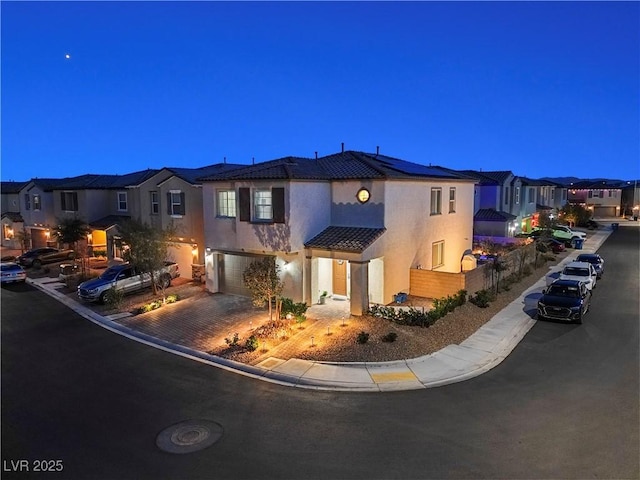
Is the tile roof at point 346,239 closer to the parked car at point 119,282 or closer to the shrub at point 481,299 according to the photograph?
the shrub at point 481,299

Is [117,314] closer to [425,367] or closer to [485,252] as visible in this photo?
[425,367]

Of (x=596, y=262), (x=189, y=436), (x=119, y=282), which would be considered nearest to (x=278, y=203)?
(x=119, y=282)

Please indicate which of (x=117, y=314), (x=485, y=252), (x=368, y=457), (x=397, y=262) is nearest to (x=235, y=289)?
(x=117, y=314)

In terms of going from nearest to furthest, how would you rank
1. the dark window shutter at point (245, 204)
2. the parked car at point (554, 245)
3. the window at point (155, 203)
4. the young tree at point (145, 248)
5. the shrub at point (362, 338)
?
the shrub at point (362, 338)
the dark window shutter at point (245, 204)
the young tree at point (145, 248)
the window at point (155, 203)
the parked car at point (554, 245)

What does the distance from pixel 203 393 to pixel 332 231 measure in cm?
1005

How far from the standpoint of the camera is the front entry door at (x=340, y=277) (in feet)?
66.8

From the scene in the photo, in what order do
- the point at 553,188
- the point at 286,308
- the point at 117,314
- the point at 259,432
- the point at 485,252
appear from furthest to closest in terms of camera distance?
the point at 553,188 < the point at 485,252 < the point at 117,314 < the point at 286,308 < the point at 259,432

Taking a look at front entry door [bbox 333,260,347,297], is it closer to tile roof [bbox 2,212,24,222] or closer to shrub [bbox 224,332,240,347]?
shrub [bbox 224,332,240,347]

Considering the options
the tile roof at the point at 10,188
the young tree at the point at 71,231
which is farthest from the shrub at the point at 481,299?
the tile roof at the point at 10,188

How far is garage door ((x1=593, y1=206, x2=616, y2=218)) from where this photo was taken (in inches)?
2950

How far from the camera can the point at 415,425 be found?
9.66 meters

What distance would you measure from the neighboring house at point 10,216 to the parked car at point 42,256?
397 inches

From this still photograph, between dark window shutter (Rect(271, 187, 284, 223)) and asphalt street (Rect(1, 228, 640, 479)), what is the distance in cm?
710

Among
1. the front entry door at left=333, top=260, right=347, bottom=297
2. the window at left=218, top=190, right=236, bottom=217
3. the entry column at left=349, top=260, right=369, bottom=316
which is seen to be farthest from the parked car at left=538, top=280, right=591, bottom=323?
the window at left=218, top=190, right=236, bottom=217
